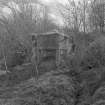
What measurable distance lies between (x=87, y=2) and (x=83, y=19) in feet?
7.38

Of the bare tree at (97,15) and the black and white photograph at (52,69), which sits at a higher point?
the bare tree at (97,15)

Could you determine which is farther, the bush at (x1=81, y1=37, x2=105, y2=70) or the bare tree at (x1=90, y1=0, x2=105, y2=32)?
the bare tree at (x1=90, y1=0, x2=105, y2=32)

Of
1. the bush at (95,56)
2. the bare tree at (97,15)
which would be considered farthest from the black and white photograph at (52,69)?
the bare tree at (97,15)

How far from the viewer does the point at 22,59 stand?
13.0 metres

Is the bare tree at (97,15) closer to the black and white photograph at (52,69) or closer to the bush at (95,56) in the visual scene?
the black and white photograph at (52,69)

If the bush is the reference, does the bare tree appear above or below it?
above

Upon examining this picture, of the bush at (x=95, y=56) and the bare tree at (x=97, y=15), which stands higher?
the bare tree at (x=97, y=15)

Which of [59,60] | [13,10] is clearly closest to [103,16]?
[59,60]

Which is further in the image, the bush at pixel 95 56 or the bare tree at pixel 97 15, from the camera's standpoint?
the bare tree at pixel 97 15

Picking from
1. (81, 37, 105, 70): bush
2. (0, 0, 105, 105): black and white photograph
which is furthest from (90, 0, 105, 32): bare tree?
(81, 37, 105, 70): bush

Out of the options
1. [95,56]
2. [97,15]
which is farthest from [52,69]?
[97,15]

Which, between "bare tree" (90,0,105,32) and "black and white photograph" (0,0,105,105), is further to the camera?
"bare tree" (90,0,105,32)

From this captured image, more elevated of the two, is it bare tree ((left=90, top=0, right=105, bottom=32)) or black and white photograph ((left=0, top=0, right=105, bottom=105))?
bare tree ((left=90, top=0, right=105, bottom=32))

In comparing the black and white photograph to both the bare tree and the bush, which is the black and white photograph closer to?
the bush
